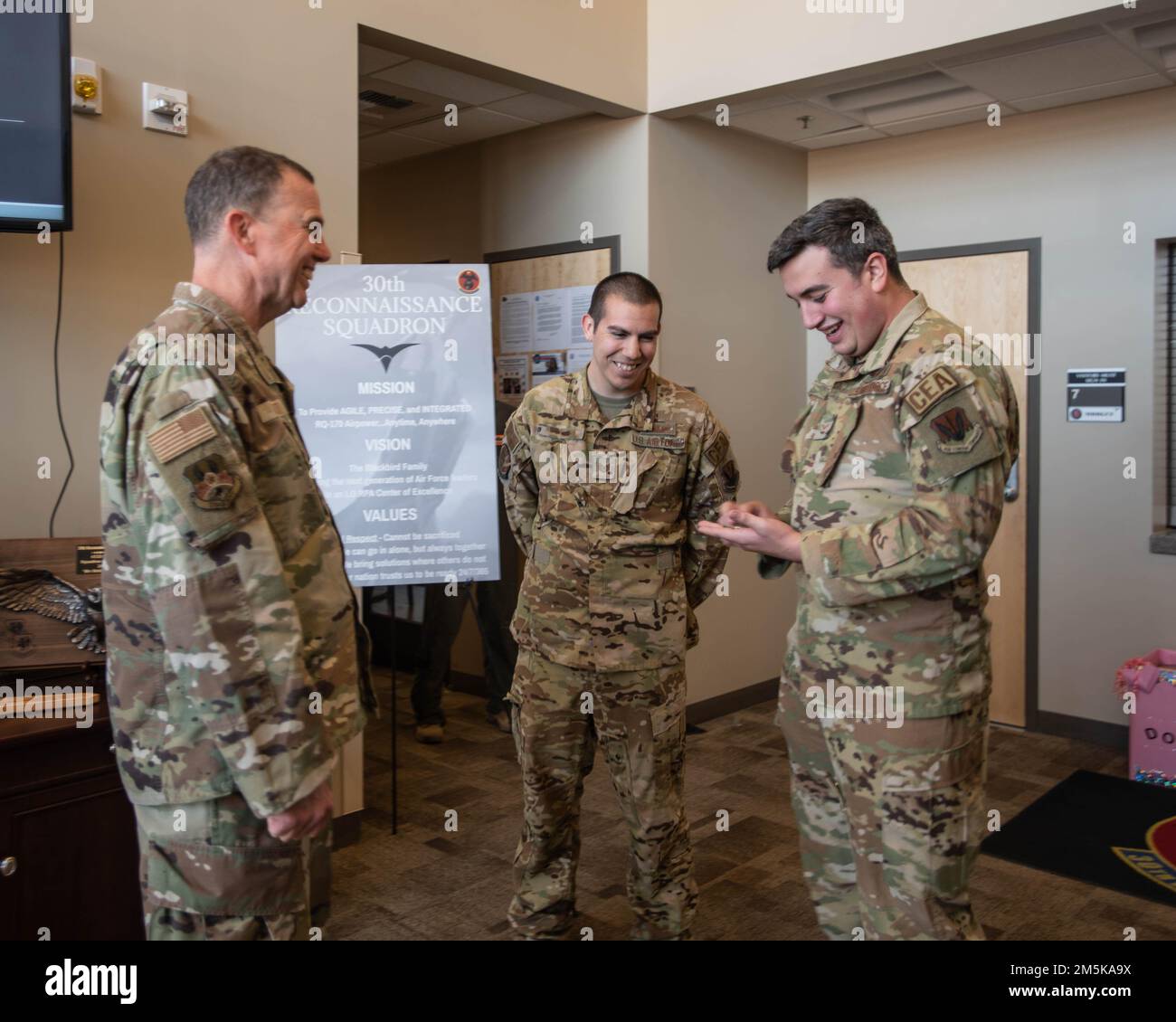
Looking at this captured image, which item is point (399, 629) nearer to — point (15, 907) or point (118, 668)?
point (15, 907)

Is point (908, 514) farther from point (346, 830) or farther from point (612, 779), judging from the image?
point (346, 830)

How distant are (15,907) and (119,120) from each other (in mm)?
1995

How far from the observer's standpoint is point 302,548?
1.63 metres

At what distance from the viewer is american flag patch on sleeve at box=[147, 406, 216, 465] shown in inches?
56.1

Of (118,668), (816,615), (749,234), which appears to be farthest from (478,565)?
(749,234)

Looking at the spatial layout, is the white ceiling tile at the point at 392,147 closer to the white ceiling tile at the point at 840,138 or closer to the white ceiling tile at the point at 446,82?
the white ceiling tile at the point at 446,82

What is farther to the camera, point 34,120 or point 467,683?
point 467,683

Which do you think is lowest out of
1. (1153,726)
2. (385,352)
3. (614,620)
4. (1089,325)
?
(1153,726)

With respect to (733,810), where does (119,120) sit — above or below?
above

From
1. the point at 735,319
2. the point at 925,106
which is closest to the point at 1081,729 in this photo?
the point at 735,319

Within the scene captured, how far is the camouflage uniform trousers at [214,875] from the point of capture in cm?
149

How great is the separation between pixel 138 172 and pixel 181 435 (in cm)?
170

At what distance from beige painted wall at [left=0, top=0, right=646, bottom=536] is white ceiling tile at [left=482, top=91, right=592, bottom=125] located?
1.04 metres

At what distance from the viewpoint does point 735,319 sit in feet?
16.6
